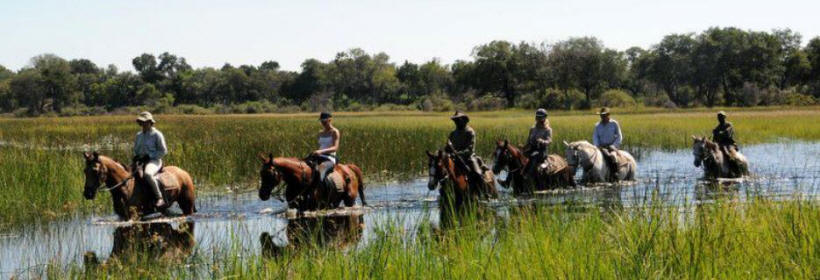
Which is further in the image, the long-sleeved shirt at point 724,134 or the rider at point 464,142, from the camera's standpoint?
the long-sleeved shirt at point 724,134

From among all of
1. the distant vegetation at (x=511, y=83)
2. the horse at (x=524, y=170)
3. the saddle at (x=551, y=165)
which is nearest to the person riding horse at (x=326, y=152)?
the horse at (x=524, y=170)

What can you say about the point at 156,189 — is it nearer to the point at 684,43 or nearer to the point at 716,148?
the point at 716,148

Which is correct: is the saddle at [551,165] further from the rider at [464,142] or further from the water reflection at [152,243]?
the water reflection at [152,243]

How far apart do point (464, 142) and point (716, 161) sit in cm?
809

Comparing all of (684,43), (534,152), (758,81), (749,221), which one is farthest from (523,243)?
(684,43)

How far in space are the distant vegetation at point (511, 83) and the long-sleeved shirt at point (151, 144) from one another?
253 ft

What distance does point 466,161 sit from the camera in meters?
14.5

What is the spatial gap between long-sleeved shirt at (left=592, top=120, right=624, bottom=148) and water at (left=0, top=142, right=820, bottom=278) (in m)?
1.12

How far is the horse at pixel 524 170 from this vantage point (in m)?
16.0

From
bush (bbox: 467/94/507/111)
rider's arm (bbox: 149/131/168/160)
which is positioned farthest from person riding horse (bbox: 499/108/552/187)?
bush (bbox: 467/94/507/111)

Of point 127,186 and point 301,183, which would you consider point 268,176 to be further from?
point 127,186

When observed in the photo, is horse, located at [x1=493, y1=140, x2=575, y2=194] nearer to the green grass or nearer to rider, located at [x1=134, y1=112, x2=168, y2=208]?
the green grass

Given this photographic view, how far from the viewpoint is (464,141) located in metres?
14.6

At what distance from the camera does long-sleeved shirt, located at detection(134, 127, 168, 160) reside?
1304cm
